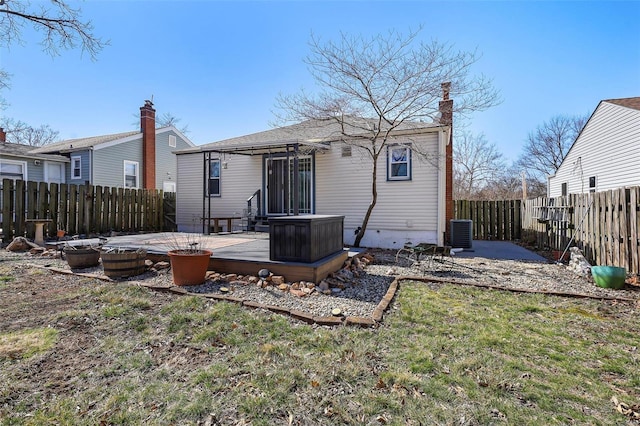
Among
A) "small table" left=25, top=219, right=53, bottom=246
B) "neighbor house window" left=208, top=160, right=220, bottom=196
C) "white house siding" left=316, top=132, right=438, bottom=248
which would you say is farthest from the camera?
"neighbor house window" left=208, top=160, right=220, bottom=196

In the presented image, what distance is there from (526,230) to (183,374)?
12883 mm

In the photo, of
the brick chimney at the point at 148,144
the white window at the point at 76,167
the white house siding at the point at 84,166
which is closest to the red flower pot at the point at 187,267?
the white house siding at the point at 84,166

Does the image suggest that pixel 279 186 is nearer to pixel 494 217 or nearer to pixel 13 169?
pixel 494 217

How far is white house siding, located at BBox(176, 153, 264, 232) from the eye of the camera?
473 inches

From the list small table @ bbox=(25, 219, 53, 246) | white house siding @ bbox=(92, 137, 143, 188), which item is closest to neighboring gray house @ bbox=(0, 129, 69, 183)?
white house siding @ bbox=(92, 137, 143, 188)

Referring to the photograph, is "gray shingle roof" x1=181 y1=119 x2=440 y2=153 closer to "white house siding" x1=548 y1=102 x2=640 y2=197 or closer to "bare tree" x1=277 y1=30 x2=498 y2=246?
"bare tree" x1=277 y1=30 x2=498 y2=246

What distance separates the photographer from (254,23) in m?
10.3

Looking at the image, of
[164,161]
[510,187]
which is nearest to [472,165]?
[510,187]

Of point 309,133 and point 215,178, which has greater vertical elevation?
point 309,133

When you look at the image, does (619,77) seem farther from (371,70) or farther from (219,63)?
(219,63)

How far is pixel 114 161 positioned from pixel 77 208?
24.6ft

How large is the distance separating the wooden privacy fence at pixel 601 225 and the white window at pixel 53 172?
72.1ft

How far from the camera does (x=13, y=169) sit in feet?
51.6

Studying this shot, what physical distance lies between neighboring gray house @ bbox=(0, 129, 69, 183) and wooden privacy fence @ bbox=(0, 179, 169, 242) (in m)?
7.15
